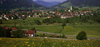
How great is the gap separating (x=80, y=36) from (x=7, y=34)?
30.6 metres

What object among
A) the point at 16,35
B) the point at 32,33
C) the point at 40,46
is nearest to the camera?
the point at 40,46

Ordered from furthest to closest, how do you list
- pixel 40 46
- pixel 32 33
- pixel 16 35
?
pixel 32 33
pixel 16 35
pixel 40 46

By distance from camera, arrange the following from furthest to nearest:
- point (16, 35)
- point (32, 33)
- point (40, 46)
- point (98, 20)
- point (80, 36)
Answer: point (98, 20)
point (32, 33)
point (16, 35)
point (80, 36)
point (40, 46)

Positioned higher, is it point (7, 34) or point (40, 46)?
point (40, 46)

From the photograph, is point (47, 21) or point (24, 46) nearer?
point (24, 46)

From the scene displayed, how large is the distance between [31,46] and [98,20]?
116868 millimetres

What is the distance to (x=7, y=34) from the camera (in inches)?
1693

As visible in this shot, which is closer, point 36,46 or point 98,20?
point 36,46

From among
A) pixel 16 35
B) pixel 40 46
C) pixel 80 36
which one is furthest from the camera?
pixel 16 35

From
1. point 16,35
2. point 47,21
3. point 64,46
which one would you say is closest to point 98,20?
point 47,21

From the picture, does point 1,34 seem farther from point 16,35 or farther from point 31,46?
point 31,46

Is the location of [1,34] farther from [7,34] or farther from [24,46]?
[24,46]

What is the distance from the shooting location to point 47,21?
115m

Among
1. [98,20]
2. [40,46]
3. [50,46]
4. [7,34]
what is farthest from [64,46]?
[98,20]
